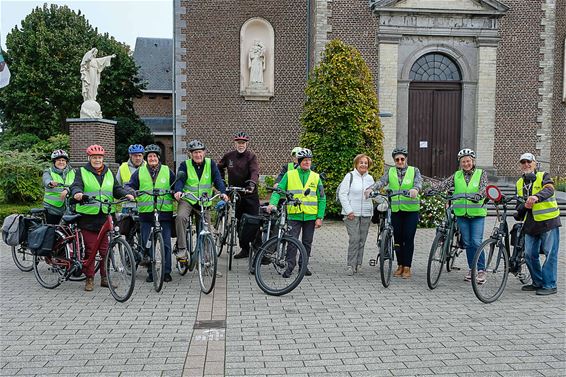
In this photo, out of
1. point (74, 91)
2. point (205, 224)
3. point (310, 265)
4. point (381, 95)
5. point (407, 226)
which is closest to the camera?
point (205, 224)

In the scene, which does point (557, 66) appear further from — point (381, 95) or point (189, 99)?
point (189, 99)

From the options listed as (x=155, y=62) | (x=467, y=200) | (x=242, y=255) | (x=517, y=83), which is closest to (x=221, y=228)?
(x=242, y=255)

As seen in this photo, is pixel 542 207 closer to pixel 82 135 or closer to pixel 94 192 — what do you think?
pixel 94 192

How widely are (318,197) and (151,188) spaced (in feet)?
7.70

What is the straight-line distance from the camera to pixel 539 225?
6668 mm

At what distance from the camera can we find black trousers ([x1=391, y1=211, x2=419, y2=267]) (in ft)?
24.8

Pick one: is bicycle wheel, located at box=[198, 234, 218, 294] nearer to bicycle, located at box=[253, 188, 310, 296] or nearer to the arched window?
bicycle, located at box=[253, 188, 310, 296]

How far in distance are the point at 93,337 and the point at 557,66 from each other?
68.6ft

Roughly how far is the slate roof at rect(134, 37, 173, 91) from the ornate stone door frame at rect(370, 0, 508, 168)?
22507 mm

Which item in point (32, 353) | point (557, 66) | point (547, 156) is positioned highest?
point (557, 66)

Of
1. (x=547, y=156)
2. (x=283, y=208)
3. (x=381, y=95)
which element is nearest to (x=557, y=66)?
(x=547, y=156)

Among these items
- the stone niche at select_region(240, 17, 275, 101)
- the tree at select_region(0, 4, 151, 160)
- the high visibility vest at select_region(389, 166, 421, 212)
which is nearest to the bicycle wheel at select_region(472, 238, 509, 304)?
the high visibility vest at select_region(389, 166, 421, 212)

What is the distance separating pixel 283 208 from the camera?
7082mm

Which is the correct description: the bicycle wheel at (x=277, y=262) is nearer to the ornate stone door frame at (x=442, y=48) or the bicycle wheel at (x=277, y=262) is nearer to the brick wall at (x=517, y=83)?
the ornate stone door frame at (x=442, y=48)
